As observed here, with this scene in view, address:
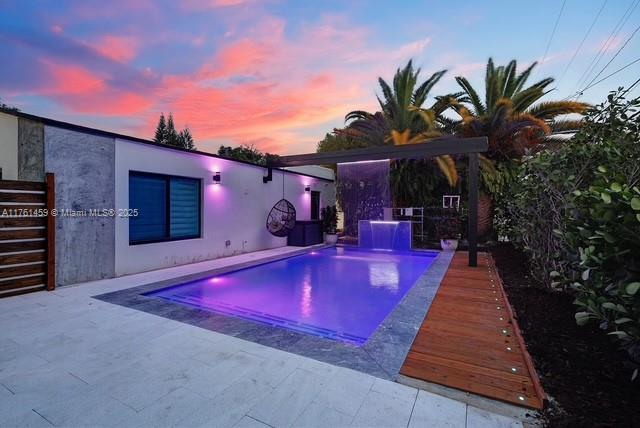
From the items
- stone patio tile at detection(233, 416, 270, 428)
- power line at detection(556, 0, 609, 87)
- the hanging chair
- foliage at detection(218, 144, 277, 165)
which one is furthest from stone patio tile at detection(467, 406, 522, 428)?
foliage at detection(218, 144, 277, 165)

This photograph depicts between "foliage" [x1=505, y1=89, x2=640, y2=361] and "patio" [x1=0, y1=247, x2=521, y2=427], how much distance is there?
3.43ft

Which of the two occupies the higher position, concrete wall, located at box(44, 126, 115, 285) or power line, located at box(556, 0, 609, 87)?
power line, located at box(556, 0, 609, 87)

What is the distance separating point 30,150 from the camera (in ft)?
15.6

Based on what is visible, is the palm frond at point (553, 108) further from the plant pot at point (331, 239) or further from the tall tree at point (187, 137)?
the tall tree at point (187, 137)

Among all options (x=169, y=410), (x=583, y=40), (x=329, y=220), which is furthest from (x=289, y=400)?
(x=329, y=220)

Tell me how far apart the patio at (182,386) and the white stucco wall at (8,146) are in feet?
8.35

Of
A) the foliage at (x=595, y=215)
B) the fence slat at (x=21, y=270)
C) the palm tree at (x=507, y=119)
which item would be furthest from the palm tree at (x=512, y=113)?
the fence slat at (x=21, y=270)

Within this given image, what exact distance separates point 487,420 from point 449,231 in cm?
903

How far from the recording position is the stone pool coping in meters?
2.70

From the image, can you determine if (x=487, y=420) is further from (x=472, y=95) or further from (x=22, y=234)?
(x=472, y=95)

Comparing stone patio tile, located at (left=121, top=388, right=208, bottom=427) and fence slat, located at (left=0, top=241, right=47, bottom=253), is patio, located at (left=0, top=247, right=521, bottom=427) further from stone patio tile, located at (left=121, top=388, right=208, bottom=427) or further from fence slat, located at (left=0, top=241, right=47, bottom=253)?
fence slat, located at (left=0, top=241, right=47, bottom=253)

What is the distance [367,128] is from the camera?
12.3 meters

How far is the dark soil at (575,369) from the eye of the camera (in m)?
1.89

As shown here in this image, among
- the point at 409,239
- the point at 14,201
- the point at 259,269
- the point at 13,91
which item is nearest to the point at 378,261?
the point at 409,239
